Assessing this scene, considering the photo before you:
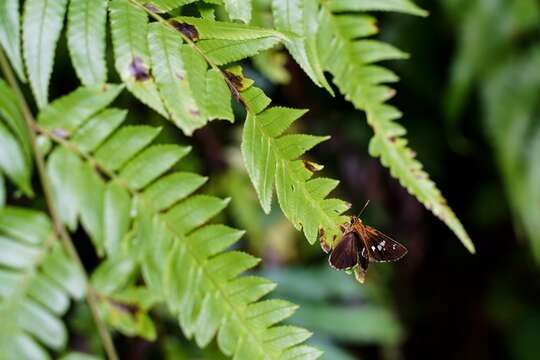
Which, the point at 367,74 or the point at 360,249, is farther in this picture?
the point at 367,74

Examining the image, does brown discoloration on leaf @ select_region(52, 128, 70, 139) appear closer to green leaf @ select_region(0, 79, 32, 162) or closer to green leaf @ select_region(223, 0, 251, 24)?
green leaf @ select_region(0, 79, 32, 162)

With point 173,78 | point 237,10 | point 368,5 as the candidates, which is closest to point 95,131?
point 173,78

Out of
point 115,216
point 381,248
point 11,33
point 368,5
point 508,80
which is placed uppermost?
point 11,33

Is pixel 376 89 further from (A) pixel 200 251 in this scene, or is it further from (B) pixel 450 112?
(B) pixel 450 112

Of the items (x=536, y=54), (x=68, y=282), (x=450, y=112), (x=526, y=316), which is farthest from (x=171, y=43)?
(x=526, y=316)

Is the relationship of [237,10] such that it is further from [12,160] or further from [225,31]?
[12,160]
